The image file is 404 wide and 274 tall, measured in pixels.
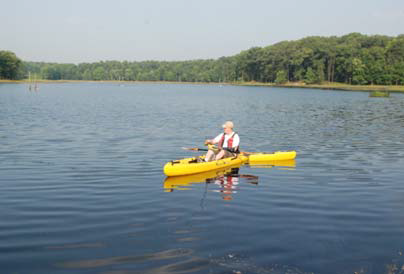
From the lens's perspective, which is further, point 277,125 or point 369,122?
point 369,122

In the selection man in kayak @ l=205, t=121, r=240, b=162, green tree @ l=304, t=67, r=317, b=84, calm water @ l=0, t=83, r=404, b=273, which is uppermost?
green tree @ l=304, t=67, r=317, b=84

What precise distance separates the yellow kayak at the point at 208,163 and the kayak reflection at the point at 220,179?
0.17m

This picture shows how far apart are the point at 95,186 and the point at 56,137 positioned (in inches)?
486

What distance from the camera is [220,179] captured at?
49.1 ft

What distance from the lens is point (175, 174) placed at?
585 inches

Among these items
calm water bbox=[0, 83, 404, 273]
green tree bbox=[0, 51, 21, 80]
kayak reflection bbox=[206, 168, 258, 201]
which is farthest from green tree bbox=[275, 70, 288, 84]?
kayak reflection bbox=[206, 168, 258, 201]

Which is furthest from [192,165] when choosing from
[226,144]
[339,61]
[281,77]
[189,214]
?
[281,77]

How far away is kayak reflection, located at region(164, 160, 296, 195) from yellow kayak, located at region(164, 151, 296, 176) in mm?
171

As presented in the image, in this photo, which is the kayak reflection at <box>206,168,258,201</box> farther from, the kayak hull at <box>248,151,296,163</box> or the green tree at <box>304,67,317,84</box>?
the green tree at <box>304,67,317,84</box>

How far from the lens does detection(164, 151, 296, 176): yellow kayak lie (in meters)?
14.8

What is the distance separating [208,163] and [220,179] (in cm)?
107

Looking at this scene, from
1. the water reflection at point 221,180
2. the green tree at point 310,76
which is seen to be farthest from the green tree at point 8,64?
the water reflection at point 221,180

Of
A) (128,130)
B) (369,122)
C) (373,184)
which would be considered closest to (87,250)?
(373,184)

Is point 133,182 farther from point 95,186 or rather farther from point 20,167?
point 20,167
